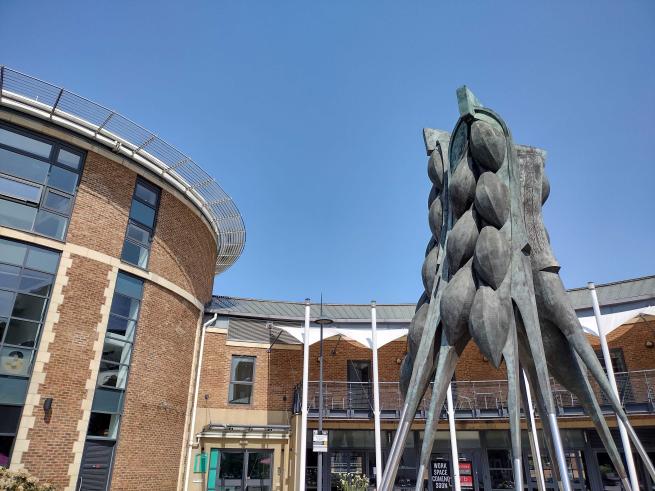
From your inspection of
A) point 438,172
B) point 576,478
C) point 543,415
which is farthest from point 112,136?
point 576,478

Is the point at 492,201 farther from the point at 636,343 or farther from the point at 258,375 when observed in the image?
the point at 636,343

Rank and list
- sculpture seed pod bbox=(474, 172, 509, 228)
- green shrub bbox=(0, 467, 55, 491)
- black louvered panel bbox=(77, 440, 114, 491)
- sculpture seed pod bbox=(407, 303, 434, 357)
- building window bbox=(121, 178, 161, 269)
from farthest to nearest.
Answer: building window bbox=(121, 178, 161, 269), black louvered panel bbox=(77, 440, 114, 491), sculpture seed pod bbox=(407, 303, 434, 357), green shrub bbox=(0, 467, 55, 491), sculpture seed pod bbox=(474, 172, 509, 228)

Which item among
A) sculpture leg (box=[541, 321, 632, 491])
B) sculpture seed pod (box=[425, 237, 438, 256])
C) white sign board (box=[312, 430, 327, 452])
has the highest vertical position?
sculpture seed pod (box=[425, 237, 438, 256])

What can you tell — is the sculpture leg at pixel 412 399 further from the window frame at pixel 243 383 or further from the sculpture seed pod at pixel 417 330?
the window frame at pixel 243 383

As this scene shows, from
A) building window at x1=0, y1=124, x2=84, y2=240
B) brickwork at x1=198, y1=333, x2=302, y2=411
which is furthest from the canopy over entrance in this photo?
building window at x1=0, y1=124, x2=84, y2=240

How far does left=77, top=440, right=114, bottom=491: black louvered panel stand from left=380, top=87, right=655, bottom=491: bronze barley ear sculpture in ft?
31.3

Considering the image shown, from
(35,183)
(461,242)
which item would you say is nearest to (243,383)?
(35,183)

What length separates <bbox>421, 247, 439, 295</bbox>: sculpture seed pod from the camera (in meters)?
7.34

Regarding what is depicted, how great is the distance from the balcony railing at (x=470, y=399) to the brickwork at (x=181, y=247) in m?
5.89

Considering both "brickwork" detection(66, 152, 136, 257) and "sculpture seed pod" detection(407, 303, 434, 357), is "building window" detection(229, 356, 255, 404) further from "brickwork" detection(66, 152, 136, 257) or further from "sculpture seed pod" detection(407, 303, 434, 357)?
"sculpture seed pod" detection(407, 303, 434, 357)

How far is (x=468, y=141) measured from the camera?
7211 mm

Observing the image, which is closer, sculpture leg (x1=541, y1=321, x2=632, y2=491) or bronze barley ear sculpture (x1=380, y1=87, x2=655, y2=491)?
bronze barley ear sculpture (x1=380, y1=87, x2=655, y2=491)

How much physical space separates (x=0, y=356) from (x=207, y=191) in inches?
328

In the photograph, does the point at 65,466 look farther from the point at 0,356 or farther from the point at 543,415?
the point at 543,415
